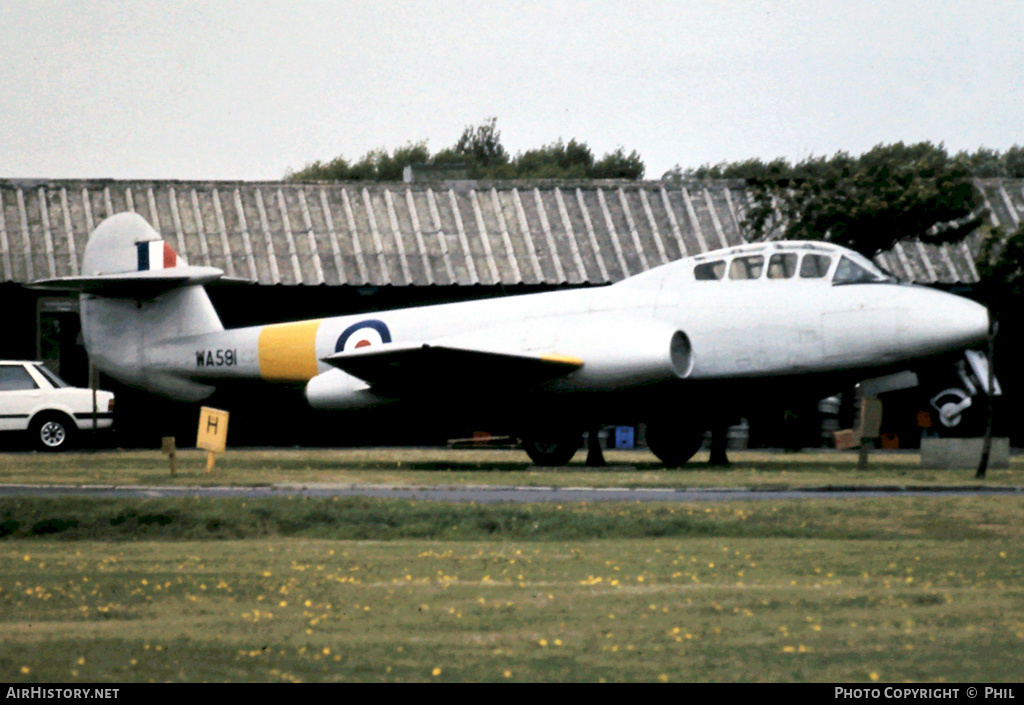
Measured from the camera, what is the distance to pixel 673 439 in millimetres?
24500

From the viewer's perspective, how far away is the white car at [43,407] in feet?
102

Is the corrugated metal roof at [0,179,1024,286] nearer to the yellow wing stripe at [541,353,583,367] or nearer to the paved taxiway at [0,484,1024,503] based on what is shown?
the yellow wing stripe at [541,353,583,367]

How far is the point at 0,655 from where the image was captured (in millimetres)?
6965

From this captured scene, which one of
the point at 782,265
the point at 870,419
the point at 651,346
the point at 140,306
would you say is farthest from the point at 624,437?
the point at 651,346

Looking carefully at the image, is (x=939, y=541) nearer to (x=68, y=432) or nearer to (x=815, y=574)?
(x=815, y=574)

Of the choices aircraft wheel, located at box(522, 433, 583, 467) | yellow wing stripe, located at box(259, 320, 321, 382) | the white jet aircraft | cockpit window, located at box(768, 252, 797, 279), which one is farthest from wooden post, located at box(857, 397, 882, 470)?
yellow wing stripe, located at box(259, 320, 321, 382)

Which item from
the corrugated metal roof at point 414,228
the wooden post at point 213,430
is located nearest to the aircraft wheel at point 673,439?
the wooden post at point 213,430

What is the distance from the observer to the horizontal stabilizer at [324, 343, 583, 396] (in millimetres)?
23266

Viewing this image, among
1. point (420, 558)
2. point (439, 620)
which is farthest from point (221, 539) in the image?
point (439, 620)

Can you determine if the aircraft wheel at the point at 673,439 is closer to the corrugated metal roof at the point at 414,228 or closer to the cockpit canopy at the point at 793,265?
the cockpit canopy at the point at 793,265

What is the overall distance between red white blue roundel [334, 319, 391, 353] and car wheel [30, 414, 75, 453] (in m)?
8.17

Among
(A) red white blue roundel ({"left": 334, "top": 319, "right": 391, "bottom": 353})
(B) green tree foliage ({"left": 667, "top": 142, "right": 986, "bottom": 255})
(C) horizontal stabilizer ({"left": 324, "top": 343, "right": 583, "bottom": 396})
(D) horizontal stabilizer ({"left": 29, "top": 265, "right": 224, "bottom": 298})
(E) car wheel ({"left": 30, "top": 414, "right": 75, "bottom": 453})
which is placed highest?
(B) green tree foliage ({"left": 667, "top": 142, "right": 986, "bottom": 255})

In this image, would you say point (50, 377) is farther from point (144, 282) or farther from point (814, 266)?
point (814, 266)
